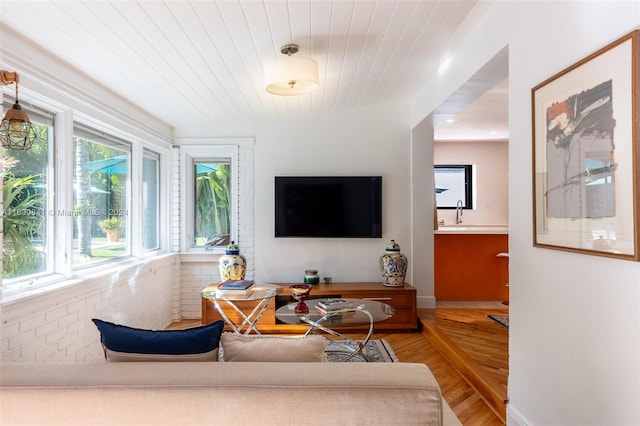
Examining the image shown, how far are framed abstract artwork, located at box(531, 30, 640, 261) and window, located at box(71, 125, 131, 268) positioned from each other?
3.20 meters

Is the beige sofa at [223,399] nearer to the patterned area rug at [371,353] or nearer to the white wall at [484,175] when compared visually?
the patterned area rug at [371,353]

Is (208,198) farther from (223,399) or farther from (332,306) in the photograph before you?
(223,399)

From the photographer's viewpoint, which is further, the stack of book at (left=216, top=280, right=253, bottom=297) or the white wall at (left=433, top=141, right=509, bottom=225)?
the white wall at (left=433, top=141, right=509, bottom=225)

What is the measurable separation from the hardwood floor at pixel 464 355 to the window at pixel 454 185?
79.3 inches

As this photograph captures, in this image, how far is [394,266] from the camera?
4.12m

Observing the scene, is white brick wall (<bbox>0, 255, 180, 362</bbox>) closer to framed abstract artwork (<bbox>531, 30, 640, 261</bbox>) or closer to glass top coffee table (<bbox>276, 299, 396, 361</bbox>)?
glass top coffee table (<bbox>276, 299, 396, 361</bbox>)

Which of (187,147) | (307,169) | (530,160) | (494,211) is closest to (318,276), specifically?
(307,169)

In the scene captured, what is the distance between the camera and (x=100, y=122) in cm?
316

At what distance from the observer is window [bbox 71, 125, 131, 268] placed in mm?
2994

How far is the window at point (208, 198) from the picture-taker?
4.64m

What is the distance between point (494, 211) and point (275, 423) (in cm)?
577

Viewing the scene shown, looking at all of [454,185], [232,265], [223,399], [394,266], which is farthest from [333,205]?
[223,399]

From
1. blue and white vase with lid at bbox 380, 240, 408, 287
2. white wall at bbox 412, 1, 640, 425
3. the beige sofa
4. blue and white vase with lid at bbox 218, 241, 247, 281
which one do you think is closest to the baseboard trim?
white wall at bbox 412, 1, 640, 425

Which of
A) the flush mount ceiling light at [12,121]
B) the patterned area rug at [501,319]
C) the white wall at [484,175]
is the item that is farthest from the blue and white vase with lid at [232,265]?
the white wall at [484,175]
